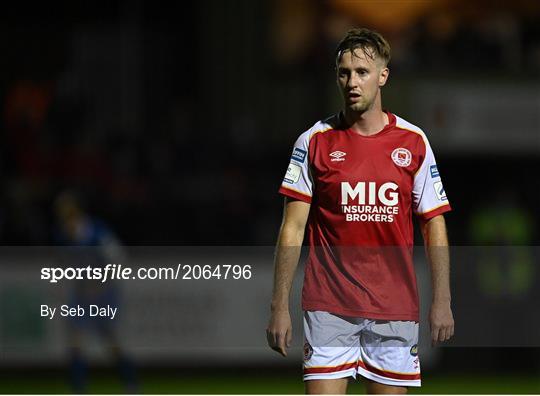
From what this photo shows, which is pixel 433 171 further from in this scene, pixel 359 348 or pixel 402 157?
pixel 359 348

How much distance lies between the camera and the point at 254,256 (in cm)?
1389

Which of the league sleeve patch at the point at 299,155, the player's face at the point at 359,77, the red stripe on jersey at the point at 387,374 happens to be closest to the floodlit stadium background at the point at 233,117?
the red stripe on jersey at the point at 387,374

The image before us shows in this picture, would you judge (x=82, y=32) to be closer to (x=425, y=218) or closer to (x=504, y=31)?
(x=504, y=31)

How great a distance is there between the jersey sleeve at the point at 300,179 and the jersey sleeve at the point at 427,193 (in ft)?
1.57

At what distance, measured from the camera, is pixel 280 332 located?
5.70 m

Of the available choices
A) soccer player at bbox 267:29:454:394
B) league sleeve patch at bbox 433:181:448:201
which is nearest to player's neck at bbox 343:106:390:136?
soccer player at bbox 267:29:454:394

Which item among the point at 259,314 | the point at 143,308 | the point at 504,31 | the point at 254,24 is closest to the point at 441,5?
the point at 504,31

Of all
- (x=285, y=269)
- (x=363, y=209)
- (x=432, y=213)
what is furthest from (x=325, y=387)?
(x=432, y=213)

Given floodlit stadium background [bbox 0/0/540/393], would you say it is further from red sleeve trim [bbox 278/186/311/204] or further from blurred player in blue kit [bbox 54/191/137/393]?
red sleeve trim [bbox 278/186/311/204]

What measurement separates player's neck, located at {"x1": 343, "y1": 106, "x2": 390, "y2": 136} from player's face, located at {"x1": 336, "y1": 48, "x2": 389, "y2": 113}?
9 cm

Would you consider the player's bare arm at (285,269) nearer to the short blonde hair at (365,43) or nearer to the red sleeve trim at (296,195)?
the red sleeve trim at (296,195)

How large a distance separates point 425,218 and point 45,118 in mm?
13171

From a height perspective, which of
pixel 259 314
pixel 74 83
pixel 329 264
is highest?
pixel 74 83

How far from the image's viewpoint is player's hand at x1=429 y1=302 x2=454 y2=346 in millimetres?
5789
